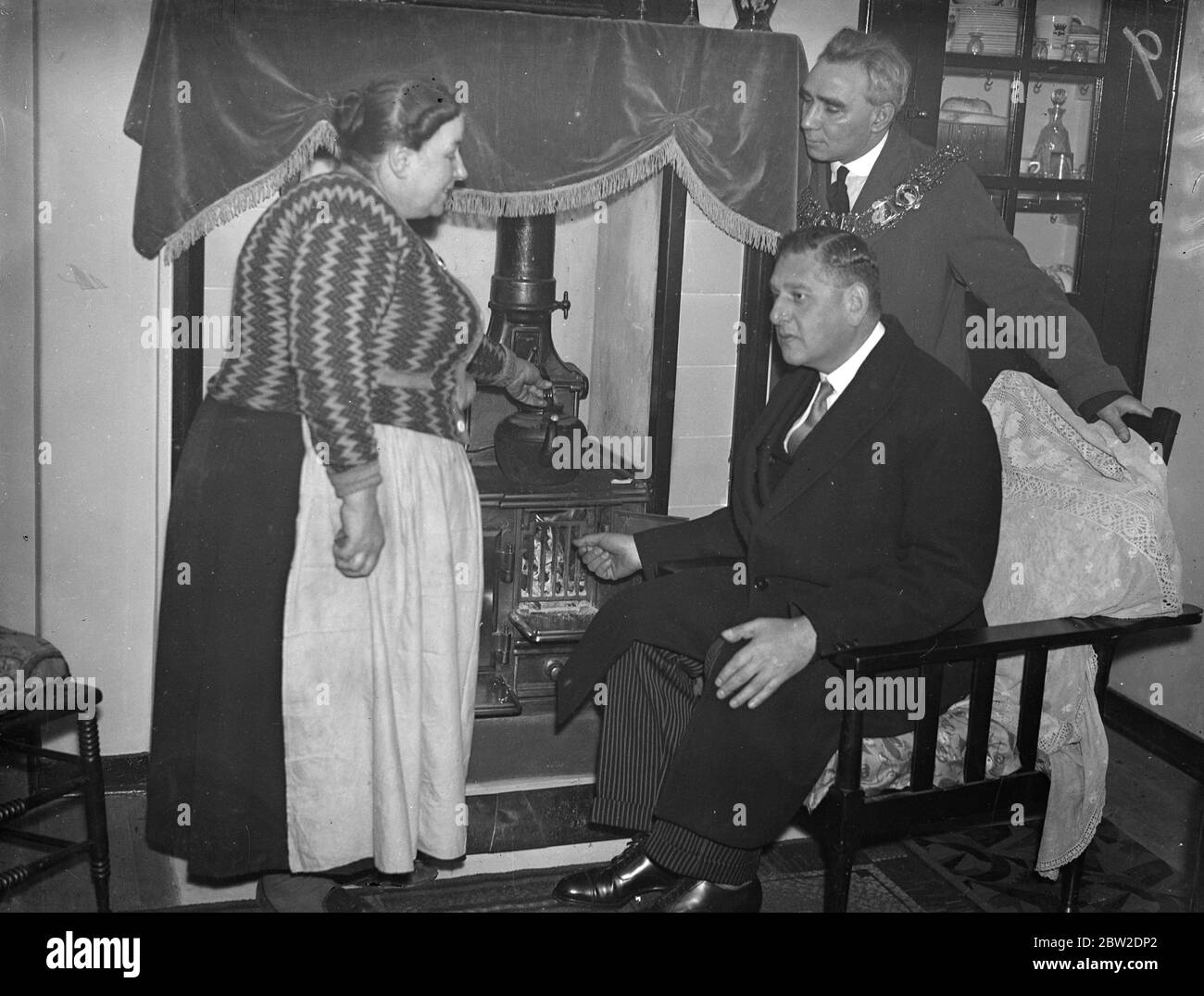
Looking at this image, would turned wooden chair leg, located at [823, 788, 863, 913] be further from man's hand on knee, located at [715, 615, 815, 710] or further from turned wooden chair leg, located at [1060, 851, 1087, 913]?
turned wooden chair leg, located at [1060, 851, 1087, 913]

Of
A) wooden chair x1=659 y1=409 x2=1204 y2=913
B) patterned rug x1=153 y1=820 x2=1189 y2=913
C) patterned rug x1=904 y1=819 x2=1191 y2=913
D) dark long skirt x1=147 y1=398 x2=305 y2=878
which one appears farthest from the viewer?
patterned rug x1=904 y1=819 x2=1191 y2=913

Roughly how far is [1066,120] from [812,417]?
0.90 meters

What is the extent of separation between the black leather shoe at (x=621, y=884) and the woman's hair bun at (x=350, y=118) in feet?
4.50

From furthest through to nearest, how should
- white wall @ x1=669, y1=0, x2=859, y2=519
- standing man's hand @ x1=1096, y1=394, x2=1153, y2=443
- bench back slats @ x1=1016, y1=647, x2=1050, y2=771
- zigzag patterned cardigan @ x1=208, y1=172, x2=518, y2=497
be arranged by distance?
white wall @ x1=669, y1=0, x2=859, y2=519, standing man's hand @ x1=1096, y1=394, x2=1153, y2=443, bench back slats @ x1=1016, y1=647, x2=1050, y2=771, zigzag patterned cardigan @ x1=208, y1=172, x2=518, y2=497

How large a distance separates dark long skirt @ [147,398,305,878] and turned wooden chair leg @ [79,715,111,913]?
100 mm

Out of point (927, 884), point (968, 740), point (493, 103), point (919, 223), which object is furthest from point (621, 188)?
point (927, 884)

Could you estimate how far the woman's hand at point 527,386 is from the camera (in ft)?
8.43

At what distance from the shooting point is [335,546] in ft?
7.11

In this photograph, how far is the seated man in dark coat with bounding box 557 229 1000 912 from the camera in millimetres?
2324

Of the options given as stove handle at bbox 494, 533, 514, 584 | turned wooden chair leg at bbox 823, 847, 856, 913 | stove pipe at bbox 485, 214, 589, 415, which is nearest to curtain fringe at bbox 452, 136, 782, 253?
stove pipe at bbox 485, 214, 589, 415

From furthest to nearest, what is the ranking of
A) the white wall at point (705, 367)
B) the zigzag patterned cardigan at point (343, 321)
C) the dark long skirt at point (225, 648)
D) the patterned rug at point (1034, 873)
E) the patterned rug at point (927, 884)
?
the white wall at point (705, 367) < the patterned rug at point (1034, 873) < the patterned rug at point (927, 884) < the dark long skirt at point (225, 648) < the zigzag patterned cardigan at point (343, 321)

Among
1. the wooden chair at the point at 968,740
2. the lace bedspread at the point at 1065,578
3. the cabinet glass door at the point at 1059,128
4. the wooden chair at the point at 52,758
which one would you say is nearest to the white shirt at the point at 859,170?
the cabinet glass door at the point at 1059,128

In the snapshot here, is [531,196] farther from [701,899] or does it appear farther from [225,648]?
[701,899]

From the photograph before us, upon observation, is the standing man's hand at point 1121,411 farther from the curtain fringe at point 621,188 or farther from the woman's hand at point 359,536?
the woman's hand at point 359,536
